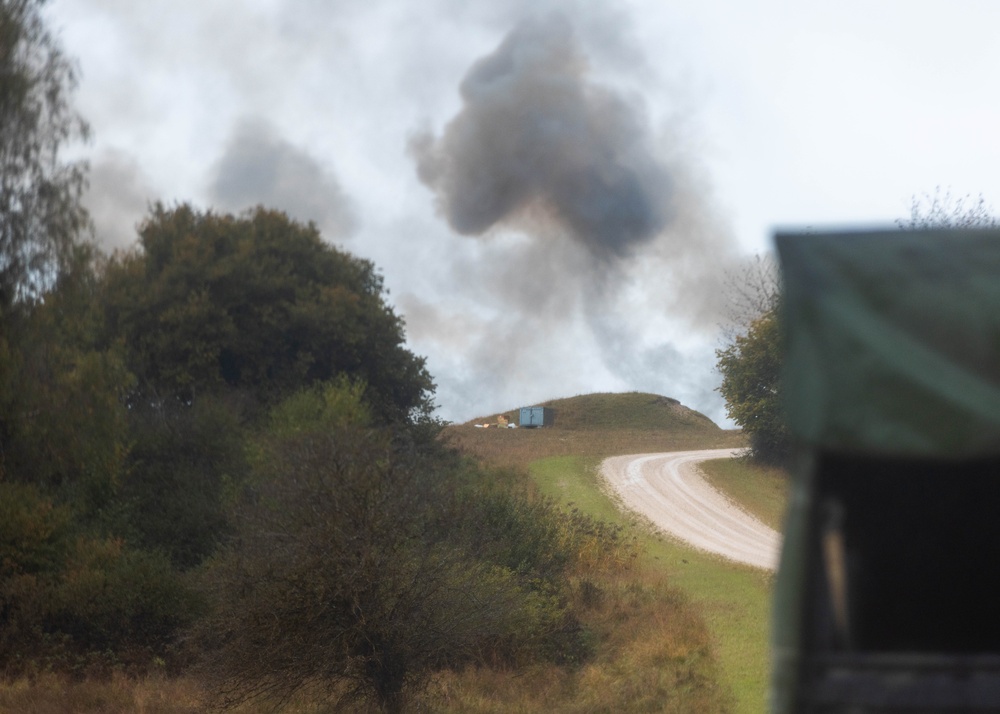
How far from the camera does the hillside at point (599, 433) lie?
51125 millimetres

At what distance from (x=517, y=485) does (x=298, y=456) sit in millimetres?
23153

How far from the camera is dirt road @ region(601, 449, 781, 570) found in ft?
106

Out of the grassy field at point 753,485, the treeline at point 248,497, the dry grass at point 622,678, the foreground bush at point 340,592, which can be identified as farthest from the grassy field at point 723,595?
the foreground bush at point 340,592

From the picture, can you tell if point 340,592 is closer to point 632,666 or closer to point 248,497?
point 632,666

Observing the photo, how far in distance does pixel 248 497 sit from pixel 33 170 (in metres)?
9.69

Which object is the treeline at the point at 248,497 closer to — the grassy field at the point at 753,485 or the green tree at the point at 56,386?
the green tree at the point at 56,386

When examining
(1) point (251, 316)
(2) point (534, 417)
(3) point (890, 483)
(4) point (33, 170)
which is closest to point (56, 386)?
(4) point (33, 170)

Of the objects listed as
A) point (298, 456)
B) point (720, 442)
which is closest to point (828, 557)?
point (298, 456)

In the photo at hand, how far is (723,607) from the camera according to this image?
2547 cm

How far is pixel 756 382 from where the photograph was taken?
133ft

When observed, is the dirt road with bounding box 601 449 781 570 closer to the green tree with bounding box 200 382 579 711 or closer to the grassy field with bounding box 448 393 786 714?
the grassy field with bounding box 448 393 786 714

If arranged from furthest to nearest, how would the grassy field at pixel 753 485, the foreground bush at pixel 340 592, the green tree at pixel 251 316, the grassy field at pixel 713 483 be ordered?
the grassy field at pixel 753 485, the green tree at pixel 251 316, the grassy field at pixel 713 483, the foreground bush at pixel 340 592

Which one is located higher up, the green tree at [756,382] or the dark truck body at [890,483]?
the green tree at [756,382]

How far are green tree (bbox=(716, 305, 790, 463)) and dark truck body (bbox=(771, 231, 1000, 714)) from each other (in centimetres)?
3558
